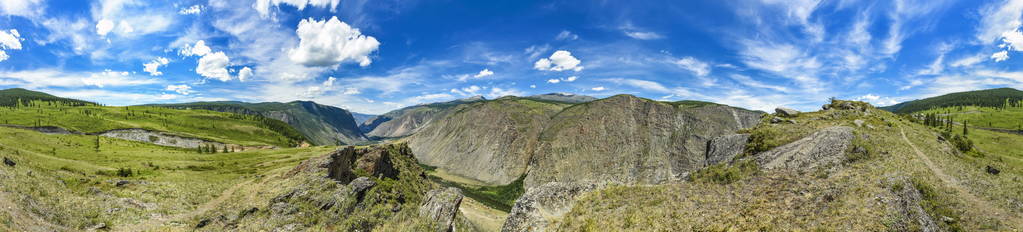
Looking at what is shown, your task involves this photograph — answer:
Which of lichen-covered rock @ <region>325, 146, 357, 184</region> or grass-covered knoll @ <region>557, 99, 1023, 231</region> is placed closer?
grass-covered knoll @ <region>557, 99, 1023, 231</region>

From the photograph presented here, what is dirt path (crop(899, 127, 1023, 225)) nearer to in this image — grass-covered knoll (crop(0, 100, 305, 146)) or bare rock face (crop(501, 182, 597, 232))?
bare rock face (crop(501, 182, 597, 232))

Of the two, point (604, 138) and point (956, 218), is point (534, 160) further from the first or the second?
point (956, 218)

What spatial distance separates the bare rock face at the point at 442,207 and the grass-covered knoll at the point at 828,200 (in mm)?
16983

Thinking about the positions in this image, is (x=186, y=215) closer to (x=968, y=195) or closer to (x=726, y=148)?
(x=726, y=148)

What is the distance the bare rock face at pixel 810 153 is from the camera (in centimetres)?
1678

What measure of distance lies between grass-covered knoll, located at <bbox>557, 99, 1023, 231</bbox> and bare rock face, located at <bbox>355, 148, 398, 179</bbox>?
143 ft

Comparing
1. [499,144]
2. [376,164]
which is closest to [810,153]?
[376,164]

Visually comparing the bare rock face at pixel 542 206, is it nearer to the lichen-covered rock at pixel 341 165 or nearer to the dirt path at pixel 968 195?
the dirt path at pixel 968 195

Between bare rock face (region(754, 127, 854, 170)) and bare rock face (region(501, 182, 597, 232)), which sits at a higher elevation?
bare rock face (region(754, 127, 854, 170))

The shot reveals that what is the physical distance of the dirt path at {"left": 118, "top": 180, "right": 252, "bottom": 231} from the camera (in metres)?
23.8

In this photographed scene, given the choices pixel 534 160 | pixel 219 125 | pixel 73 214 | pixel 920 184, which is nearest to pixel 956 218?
pixel 920 184

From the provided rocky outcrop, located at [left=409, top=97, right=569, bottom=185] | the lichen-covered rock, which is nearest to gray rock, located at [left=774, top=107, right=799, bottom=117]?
the lichen-covered rock

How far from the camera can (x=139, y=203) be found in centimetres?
2766

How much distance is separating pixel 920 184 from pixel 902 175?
98 centimetres
